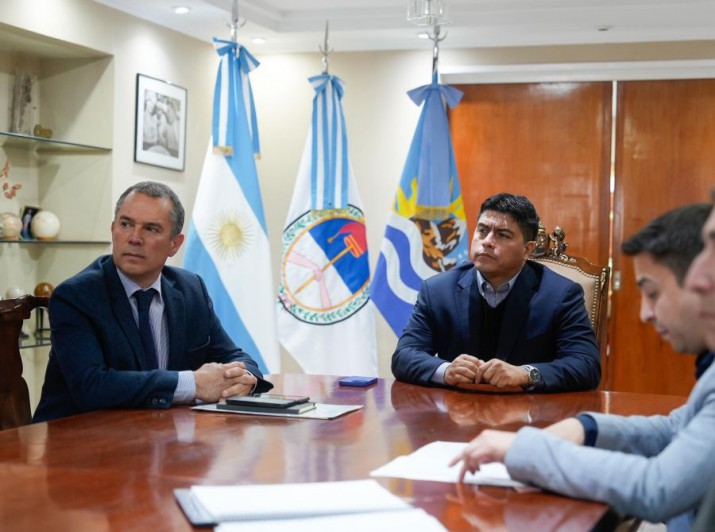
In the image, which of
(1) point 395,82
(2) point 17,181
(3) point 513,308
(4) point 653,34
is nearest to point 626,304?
(4) point 653,34

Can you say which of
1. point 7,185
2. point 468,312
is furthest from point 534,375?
point 7,185

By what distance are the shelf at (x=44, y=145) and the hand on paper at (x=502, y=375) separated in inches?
114

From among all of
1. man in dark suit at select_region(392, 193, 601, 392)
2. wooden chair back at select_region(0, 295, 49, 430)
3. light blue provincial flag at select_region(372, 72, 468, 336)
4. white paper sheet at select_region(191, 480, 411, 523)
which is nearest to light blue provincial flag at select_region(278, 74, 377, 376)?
light blue provincial flag at select_region(372, 72, 468, 336)

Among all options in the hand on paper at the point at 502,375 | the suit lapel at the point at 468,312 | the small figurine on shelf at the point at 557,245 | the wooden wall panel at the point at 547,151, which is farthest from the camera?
the wooden wall panel at the point at 547,151

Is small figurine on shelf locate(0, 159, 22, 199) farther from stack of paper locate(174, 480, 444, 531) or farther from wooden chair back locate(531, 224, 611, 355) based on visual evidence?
stack of paper locate(174, 480, 444, 531)

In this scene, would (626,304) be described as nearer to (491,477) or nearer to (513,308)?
(513,308)

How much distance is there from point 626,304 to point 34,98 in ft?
12.2

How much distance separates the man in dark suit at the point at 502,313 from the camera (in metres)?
3.01

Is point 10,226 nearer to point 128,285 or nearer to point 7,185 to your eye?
point 7,185

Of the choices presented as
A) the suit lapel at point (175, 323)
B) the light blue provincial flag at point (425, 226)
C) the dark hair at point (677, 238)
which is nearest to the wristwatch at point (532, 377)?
the suit lapel at point (175, 323)

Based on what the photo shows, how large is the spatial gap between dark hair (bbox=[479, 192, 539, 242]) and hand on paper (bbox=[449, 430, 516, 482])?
1.73 m

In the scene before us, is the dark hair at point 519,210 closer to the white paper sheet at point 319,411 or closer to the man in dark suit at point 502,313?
the man in dark suit at point 502,313

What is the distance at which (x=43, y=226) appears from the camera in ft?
16.1

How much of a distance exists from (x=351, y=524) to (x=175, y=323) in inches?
55.9
